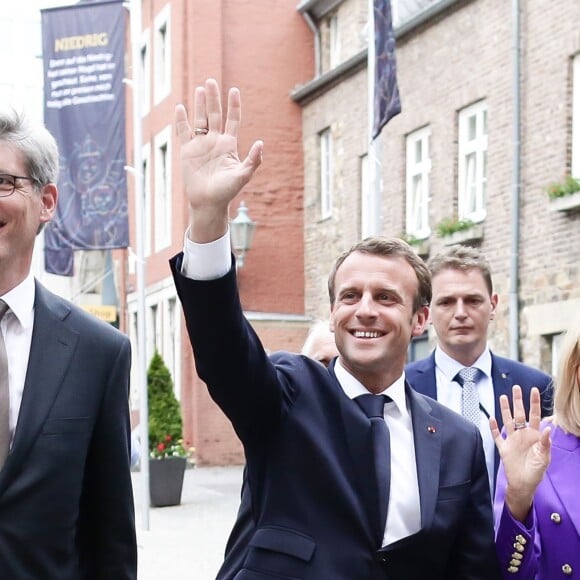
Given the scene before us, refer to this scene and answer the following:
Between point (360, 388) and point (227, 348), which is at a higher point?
point (227, 348)

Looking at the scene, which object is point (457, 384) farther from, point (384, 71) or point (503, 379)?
point (384, 71)

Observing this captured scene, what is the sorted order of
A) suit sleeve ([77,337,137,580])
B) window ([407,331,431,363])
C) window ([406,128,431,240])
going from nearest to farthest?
suit sleeve ([77,337,137,580]) → window ([406,128,431,240]) → window ([407,331,431,363])

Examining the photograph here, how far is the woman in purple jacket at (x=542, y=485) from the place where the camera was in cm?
376

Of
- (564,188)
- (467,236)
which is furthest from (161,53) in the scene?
(564,188)

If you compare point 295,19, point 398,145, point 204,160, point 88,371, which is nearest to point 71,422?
point 88,371

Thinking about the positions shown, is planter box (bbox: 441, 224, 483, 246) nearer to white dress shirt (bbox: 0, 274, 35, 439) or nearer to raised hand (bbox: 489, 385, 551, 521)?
raised hand (bbox: 489, 385, 551, 521)

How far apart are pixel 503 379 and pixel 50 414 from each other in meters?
2.89

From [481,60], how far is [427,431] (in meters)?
15.1

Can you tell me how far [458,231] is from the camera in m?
18.4

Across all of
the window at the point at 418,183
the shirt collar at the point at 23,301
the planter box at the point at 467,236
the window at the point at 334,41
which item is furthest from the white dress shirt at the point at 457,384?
the window at the point at 334,41

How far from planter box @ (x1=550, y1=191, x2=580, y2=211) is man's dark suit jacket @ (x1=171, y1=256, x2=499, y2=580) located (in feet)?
38.3

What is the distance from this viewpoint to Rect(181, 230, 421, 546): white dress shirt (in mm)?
3240

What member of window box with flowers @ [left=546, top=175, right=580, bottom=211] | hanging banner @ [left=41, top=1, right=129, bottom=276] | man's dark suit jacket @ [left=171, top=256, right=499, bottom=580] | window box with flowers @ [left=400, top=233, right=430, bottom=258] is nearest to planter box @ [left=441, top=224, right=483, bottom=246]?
window box with flowers @ [left=400, top=233, right=430, bottom=258]

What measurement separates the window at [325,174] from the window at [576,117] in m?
9.77
